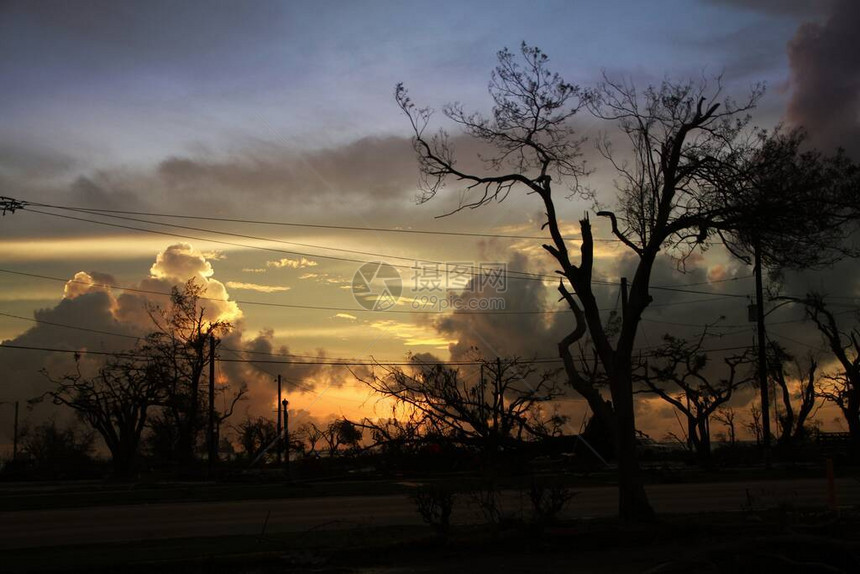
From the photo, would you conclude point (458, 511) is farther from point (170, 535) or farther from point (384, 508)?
point (170, 535)

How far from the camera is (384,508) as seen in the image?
21531mm

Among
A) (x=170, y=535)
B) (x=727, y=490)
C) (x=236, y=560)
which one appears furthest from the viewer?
(x=727, y=490)

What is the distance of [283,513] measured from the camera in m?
21.0

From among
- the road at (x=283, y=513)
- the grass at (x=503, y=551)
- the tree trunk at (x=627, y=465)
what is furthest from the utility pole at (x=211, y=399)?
the tree trunk at (x=627, y=465)

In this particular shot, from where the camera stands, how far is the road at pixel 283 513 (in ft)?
55.4

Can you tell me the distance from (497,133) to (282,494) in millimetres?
16770

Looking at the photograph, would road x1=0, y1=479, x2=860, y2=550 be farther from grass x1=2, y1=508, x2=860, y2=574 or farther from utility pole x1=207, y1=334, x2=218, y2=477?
utility pole x1=207, y1=334, x2=218, y2=477

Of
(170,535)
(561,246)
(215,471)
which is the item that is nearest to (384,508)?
(170,535)

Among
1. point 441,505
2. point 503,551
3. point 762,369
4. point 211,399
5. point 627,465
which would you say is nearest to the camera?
point 503,551

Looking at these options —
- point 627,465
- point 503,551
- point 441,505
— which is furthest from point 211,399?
point 503,551

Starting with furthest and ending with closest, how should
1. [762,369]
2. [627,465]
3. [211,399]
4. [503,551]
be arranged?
[211,399] → [762,369] → [627,465] → [503,551]

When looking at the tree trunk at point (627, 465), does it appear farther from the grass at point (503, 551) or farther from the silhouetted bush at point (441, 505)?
the silhouetted bush at point (441, 505)

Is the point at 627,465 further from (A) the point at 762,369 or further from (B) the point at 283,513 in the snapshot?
(A) the point at 762,369

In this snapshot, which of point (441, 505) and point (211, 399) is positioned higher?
point (211, 399)
